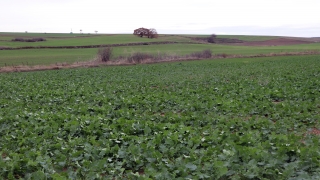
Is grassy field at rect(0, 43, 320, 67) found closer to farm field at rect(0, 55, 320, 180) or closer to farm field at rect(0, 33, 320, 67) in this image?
farm field at rect(0, 33, 320, 67)

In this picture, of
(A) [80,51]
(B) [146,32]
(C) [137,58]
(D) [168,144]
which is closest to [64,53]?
(A) [80,51]

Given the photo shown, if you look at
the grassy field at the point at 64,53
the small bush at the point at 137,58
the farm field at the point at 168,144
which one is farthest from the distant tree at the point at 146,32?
the farm field at the point at 168,144

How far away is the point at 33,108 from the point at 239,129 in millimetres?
8673

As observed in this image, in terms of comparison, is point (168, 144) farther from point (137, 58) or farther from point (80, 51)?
point (80, 51)

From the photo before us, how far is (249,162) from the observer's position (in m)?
5.27

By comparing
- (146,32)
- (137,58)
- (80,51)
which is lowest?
(137,58)

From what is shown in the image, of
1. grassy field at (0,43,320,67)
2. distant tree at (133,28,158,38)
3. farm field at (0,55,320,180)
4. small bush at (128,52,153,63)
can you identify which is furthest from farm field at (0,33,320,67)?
farm field at (0,55,320,180)

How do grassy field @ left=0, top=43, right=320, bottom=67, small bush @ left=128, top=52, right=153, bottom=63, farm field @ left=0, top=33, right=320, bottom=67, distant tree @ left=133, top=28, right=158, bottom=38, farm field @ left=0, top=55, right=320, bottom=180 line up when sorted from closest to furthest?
farm field @ left=0, top=55, right=320, bottom=180 → small bush @ left=128, top=52, right=153, bottom=63 → grassy field @ left=0, top=43, right=320, bottom=67 → farm field @ left=0, top=33, right=320, bottom=67 → distant tree @ left=133, top=28, right=158, bottom=38

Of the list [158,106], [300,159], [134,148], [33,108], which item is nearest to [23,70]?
[33,108]

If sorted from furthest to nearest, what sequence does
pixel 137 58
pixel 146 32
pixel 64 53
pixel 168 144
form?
pixel 146 32, pixel 64 53, pixel 137 58, pixel 168 144

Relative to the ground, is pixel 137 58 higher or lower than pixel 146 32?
lower

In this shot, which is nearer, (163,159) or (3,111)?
(163,159)

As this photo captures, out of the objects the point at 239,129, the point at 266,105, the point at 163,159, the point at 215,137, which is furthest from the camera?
the point at 266,105

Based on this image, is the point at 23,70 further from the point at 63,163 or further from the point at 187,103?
the point at 63,163
